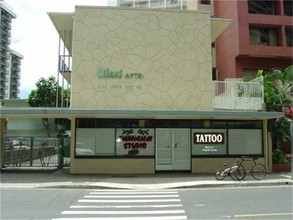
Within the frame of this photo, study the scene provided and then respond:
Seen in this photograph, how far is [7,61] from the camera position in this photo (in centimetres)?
12206

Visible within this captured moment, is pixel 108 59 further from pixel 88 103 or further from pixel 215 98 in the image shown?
pixel 215 98

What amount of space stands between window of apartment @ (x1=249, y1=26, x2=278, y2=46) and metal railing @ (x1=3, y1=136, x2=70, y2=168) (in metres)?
21.8

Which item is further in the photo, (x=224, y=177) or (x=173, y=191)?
(x=224, y=177)

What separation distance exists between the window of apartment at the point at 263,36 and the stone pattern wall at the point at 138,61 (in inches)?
719

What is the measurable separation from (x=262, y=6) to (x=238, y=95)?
21.0 meters

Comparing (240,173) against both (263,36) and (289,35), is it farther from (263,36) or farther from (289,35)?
(289,35)

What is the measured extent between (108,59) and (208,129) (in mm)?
6568

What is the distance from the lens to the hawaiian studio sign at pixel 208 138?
22797 mm

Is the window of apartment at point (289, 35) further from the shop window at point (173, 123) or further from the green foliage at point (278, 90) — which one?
the shop window at point (173, 123)

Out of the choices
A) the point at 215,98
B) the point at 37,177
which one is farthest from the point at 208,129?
the point at 37,177

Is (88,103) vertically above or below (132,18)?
below

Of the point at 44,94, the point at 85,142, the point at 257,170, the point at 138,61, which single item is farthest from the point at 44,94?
the point at 257,170

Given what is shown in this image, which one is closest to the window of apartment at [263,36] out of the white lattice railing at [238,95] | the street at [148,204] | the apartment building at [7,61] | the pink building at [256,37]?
the pink building at [256,37]

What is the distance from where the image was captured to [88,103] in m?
21.8
